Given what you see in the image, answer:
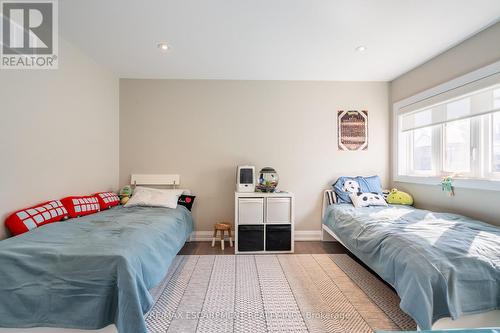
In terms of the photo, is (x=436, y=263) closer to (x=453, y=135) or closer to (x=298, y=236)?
(x=453, y=135)

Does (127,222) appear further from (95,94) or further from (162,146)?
(95,94)

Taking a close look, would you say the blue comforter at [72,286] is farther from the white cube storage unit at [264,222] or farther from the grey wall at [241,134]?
the grey wall at [241,134]

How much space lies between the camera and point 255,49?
8.45 ft

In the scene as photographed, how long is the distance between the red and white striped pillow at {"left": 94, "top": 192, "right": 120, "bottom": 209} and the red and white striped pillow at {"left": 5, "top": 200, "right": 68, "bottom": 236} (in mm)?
507

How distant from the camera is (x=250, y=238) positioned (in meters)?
2.98

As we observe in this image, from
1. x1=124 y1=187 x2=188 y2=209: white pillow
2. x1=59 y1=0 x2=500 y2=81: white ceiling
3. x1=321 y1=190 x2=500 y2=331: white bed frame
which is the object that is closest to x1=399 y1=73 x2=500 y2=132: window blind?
x1=59 y1=0 x2=500 y2=81: white ceiling

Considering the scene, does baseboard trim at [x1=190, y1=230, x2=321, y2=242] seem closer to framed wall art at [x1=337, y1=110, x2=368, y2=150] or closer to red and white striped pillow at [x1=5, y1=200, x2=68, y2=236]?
framed wall art at [x1=337, y1=110, x2=368, y2=150]

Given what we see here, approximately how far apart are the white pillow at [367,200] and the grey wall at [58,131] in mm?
3348

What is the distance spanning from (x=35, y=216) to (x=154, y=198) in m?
1.17

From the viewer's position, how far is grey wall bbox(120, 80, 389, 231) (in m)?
3.43

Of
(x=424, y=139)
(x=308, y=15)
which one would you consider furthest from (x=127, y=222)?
(x=424, y=139)

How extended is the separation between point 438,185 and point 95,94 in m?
4.29

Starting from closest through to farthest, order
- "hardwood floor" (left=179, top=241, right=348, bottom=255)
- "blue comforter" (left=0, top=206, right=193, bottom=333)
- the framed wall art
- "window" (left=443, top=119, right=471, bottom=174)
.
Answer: "blue comforter" (left=0, top=206, right=193, bottom=333) < "window" (left=443, top=119, right=471, bottom=174) < "hardwood floor" (left=179, top=241, right=348, bottom=255) < the framed wall art

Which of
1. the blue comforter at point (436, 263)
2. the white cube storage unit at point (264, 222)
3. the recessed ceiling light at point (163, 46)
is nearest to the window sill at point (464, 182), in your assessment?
the blue comforter at point (436, 263)
